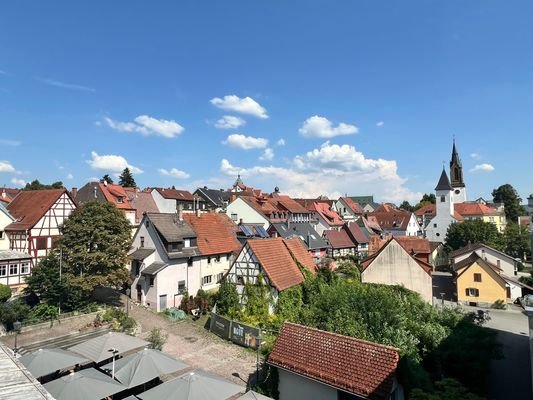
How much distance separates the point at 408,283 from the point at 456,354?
16.3 metres

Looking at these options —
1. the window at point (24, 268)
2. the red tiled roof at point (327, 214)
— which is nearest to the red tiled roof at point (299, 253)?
the window at point (24, 268)

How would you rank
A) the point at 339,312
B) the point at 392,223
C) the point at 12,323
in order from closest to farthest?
1. the point at 339,312
2. the point at 12,323
3. the point at 392,223

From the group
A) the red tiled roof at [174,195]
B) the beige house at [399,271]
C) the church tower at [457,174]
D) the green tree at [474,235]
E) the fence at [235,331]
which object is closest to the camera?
the fence at [235,331]

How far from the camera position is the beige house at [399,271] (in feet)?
109

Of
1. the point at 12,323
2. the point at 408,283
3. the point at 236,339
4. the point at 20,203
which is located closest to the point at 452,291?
the point at 408,283

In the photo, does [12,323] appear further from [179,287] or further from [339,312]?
[339,312]

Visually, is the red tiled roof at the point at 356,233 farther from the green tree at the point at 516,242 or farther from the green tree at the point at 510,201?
the green tree at the point at 510,201

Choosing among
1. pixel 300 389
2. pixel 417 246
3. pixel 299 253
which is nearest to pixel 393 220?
pixel 417 246

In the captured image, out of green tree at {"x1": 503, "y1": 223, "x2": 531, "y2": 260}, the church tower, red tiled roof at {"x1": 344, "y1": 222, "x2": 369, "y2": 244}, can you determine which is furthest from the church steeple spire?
red tiled roof at {"x1": 344, "y1": 222, "x2": 369, "y2": 244}

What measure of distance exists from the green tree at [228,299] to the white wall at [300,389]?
1213 cm

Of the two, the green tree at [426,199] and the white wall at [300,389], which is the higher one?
the green tree at [426,199]

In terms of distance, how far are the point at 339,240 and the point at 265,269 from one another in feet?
111

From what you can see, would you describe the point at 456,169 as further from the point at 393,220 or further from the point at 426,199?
the point at 426,199

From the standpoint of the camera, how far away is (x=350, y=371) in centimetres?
1385
